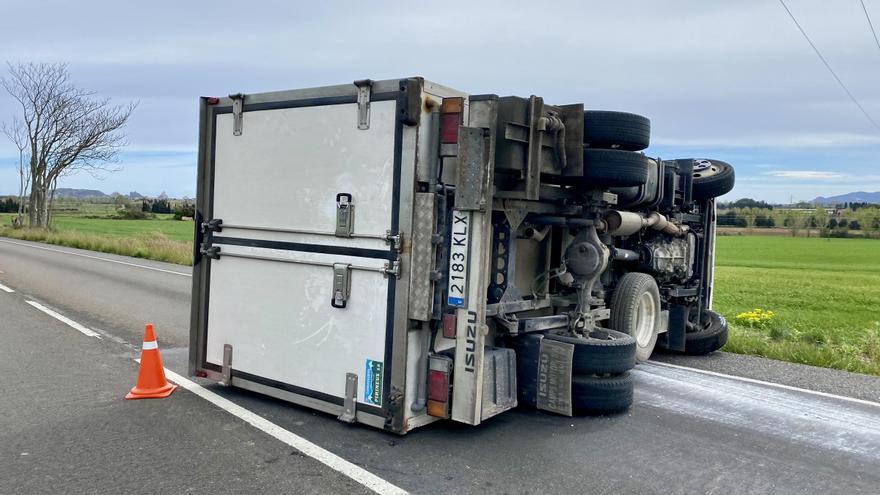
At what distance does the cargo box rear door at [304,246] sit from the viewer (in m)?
4.94

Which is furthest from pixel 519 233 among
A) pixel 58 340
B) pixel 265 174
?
pixel 58 340

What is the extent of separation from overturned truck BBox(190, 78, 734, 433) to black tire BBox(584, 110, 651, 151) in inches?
0.5

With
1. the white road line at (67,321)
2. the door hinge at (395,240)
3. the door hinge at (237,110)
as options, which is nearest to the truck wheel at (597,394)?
the door hinge at (395,240)

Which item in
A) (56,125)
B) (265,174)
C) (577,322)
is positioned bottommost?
(577,322)

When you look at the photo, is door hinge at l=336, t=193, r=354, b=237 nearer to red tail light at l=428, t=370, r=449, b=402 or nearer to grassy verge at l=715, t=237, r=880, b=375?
red tail light at l=428, t=370, r=449, b=402

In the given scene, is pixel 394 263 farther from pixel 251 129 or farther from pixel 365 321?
pixel 251 129

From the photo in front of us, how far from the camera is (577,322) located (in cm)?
620

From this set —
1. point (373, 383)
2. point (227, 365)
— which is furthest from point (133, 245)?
point (373, 383)

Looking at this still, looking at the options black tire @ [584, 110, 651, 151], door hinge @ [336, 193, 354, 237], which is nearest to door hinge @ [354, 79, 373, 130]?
door hinge @ [336, 193, 354, 237]

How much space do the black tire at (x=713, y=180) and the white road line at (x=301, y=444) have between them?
599 centimetres

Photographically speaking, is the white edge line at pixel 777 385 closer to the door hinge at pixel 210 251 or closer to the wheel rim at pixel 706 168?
the wheel rim at pixel 706 168

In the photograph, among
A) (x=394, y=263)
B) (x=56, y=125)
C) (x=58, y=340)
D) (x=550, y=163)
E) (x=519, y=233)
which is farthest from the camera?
(x=56, y=125)

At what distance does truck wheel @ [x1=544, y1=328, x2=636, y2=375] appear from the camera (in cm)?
558

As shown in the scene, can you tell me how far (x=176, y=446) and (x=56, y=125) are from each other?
42.8 meters
